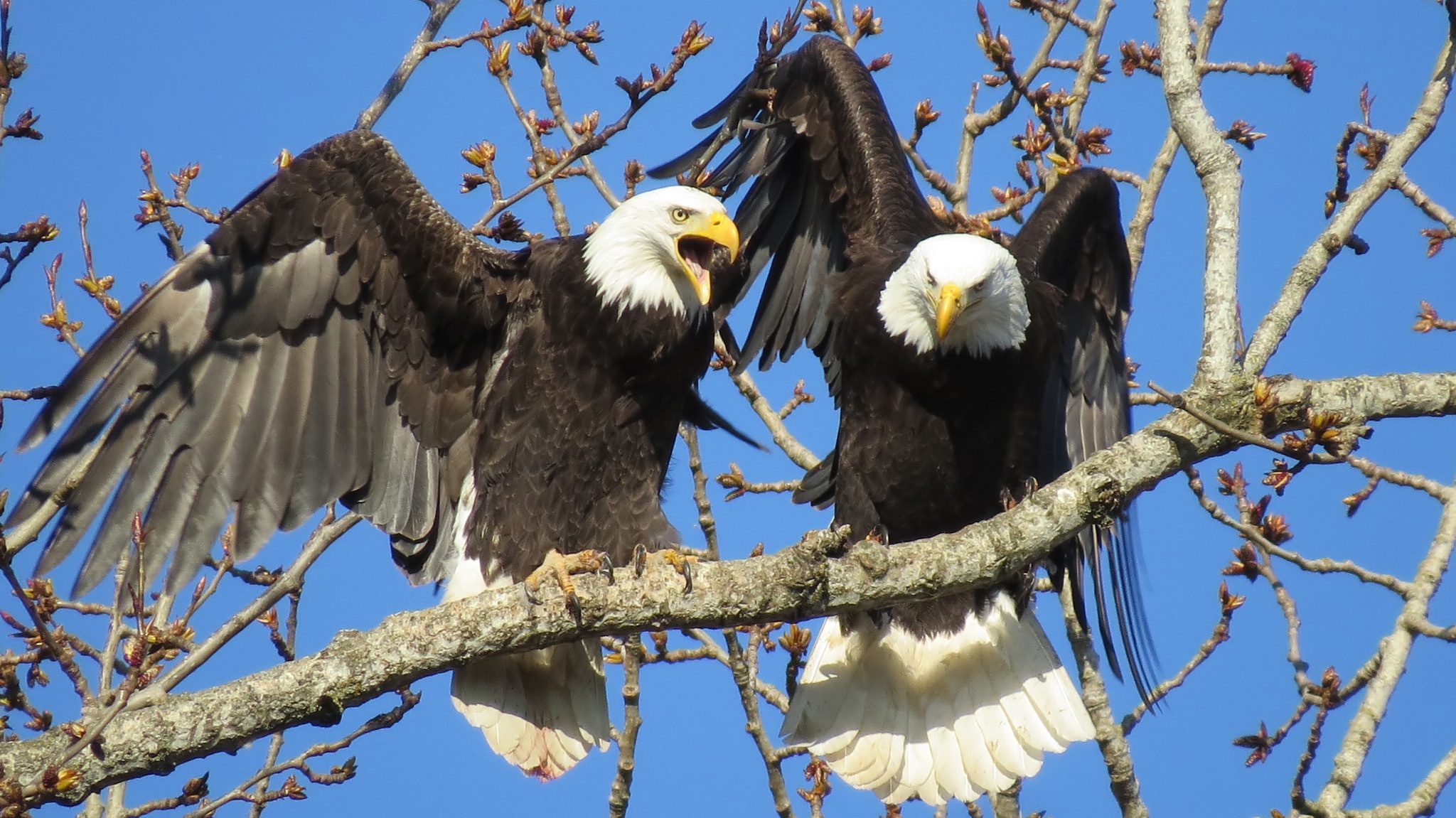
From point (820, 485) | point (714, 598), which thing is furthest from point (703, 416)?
point (714, 598)

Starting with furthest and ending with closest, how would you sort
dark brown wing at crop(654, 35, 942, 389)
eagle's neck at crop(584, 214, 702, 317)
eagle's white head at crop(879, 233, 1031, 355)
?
dark brown wing at crop(654, 35, 942, 389) < eagle's neck at crop(584, 214, 702, 317) < eagle's white head at crop(879, 233, 1031, 355)

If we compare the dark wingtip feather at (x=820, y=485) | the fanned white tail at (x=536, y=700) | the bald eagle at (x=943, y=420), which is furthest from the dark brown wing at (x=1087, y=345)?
the fanned white tail at (x=536, y=700)

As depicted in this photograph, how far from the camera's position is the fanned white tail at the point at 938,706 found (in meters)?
4.46

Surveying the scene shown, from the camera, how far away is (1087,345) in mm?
5004

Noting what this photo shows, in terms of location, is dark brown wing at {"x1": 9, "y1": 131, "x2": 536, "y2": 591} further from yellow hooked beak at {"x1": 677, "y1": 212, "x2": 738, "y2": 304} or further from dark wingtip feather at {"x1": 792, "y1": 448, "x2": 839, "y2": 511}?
dark wingtip feather at {"x1": 792, "y1": 448, "x2": 839, "y2": 511}

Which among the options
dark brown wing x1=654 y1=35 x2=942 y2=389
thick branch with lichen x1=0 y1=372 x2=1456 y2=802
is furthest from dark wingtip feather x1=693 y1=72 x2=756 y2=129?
thick branch with lichen x1=0 y1=372 x2=1456 y2=802

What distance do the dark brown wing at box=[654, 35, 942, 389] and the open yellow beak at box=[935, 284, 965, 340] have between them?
668 millimetres

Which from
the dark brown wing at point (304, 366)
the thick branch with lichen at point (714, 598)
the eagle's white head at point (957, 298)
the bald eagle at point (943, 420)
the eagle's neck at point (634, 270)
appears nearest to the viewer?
the thick branch with lichen at point (714, 598)

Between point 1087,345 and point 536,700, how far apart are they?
2.26 meters

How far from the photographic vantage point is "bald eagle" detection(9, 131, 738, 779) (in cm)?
406

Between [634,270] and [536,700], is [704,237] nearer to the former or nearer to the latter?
[634,270]

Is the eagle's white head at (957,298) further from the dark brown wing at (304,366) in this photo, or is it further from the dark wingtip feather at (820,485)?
the dark brown wing at (304,366)

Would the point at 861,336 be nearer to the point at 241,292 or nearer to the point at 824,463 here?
the point at 824,463

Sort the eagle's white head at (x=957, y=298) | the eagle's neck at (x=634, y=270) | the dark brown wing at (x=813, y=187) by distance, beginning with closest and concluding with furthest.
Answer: the eagle's white head at (x=957, y=298)
the eagle's neck at (x=634, y=270)
the dark brown wing at (x=813, y=187)
